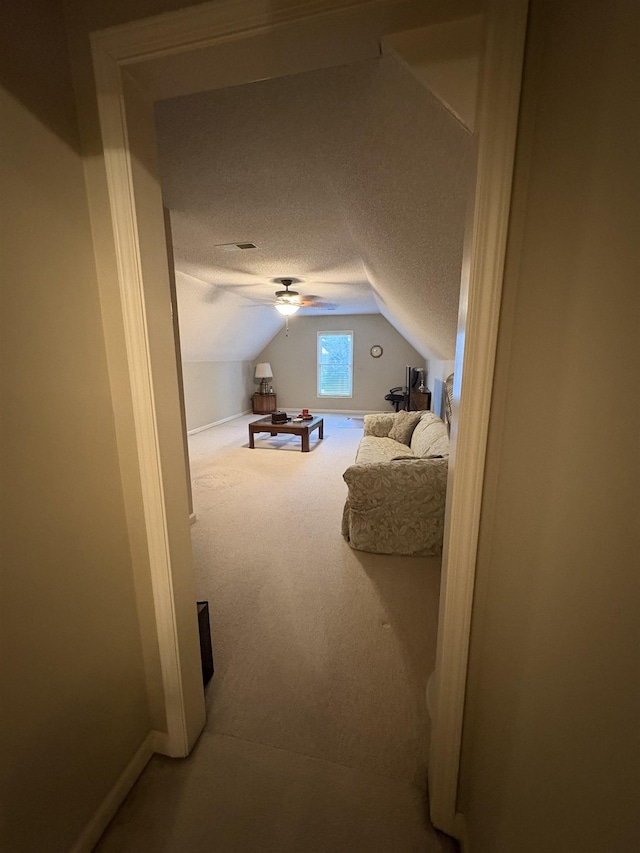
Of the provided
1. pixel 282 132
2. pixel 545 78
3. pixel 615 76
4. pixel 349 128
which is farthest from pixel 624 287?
pixel 282 132

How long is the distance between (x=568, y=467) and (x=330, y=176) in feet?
6.34

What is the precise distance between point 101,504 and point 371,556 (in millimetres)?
1974

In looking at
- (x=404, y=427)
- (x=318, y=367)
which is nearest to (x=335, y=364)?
(x=318, y=367)

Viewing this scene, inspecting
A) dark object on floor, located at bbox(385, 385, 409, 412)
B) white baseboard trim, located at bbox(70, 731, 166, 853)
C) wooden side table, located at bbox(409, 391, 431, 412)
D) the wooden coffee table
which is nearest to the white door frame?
white baseboard trim, located at bbox(70, 731, 166, 853)

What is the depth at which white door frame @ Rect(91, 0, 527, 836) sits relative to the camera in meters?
0.71

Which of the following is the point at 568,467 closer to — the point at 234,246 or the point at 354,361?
the point at 234,246

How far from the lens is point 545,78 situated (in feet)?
2.17

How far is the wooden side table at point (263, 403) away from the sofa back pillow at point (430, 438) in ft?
14.7

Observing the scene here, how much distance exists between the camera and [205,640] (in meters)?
1.51

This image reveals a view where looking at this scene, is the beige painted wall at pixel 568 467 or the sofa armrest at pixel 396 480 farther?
the sofa armrest at pixel 396 480

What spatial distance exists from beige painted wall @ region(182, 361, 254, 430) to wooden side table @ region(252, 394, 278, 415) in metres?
0.20

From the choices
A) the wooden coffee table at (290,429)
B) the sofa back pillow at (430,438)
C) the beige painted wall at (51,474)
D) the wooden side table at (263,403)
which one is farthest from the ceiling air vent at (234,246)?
the wooden side table at (263,403)

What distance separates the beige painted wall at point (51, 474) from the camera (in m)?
0.76

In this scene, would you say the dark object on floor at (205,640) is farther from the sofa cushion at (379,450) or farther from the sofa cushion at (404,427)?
the sofa cushion at (404,427)
